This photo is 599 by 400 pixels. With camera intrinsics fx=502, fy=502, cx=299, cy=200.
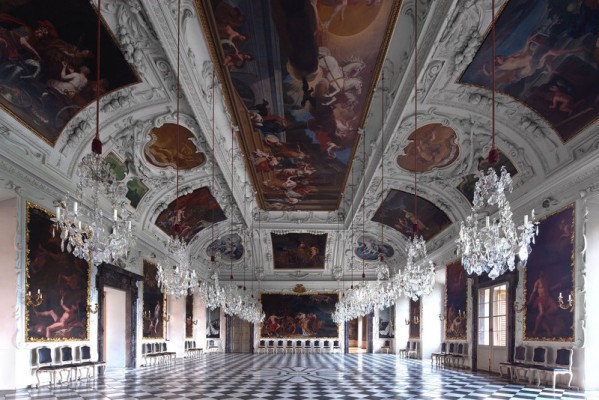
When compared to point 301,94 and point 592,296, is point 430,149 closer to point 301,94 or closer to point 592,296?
point 301,94

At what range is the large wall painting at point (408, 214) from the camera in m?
19.0

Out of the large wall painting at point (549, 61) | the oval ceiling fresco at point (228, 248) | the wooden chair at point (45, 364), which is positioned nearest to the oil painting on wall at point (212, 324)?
the oval ceiling fresco at point (228, 248)

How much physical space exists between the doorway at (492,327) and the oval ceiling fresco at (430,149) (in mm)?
4230

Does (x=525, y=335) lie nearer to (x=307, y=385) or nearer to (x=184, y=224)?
(x=307, y=385)

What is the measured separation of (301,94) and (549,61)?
5042 mm

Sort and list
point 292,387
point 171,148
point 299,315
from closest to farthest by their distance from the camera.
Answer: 1. point 292,387
2. point 171,148
3. point 299,315

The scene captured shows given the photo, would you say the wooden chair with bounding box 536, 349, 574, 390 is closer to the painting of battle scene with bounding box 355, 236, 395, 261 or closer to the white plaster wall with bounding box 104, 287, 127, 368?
the white plaster wall with bounding box 104, 287, 127, 368

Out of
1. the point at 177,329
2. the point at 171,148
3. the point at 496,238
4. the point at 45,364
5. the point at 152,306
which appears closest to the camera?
the point at 496,238

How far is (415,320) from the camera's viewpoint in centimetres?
2498

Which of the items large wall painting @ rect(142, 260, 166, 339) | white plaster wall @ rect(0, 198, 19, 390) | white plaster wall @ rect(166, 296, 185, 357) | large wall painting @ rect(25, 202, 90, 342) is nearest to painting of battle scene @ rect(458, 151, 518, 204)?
large wall painting @ rect(25, 202, 90, 342)

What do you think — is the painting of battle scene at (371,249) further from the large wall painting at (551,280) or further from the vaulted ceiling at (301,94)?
the large wall painting at (551,280)

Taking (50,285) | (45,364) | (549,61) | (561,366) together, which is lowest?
(561,366)

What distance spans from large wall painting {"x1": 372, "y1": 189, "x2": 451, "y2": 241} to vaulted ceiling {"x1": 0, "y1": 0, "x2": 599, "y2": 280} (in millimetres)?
1138

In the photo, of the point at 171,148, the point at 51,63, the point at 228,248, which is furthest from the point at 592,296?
the point at 228,248
